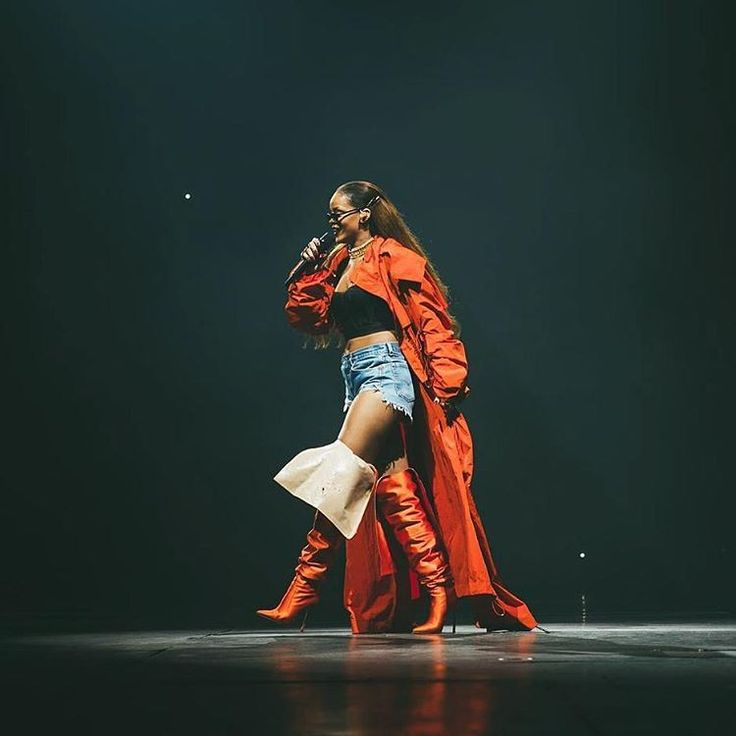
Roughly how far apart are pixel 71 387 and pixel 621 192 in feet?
8.67

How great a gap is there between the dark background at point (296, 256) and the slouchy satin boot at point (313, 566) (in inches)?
76.9

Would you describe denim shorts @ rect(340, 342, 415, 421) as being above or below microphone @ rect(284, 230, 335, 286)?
below

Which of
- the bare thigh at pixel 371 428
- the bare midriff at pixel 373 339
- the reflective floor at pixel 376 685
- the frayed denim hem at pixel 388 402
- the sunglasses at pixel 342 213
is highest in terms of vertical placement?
the sunglasses at pixel 342 213

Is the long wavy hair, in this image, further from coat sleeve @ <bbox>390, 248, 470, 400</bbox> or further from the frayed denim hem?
the frayed denim hem

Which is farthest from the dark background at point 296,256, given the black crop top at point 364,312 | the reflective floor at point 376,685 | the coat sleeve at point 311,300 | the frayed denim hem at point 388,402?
the reflective floor at point 376,685

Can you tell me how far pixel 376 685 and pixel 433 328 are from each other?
181cm

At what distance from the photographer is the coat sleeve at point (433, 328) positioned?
3.79m

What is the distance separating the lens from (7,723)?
1789 millimetres

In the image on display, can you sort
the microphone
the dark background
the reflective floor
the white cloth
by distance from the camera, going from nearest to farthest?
the reflective floor < the white cloth < the microphone < the dark background

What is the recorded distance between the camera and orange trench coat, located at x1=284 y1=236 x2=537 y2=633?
3.79 meters

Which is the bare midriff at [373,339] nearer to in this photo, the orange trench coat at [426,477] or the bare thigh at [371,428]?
the orange trench coat at [426,477]

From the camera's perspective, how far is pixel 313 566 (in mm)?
3775

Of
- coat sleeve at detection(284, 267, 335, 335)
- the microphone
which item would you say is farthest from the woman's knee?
the microphone

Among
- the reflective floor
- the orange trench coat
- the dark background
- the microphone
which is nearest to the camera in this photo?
the reflective floor
